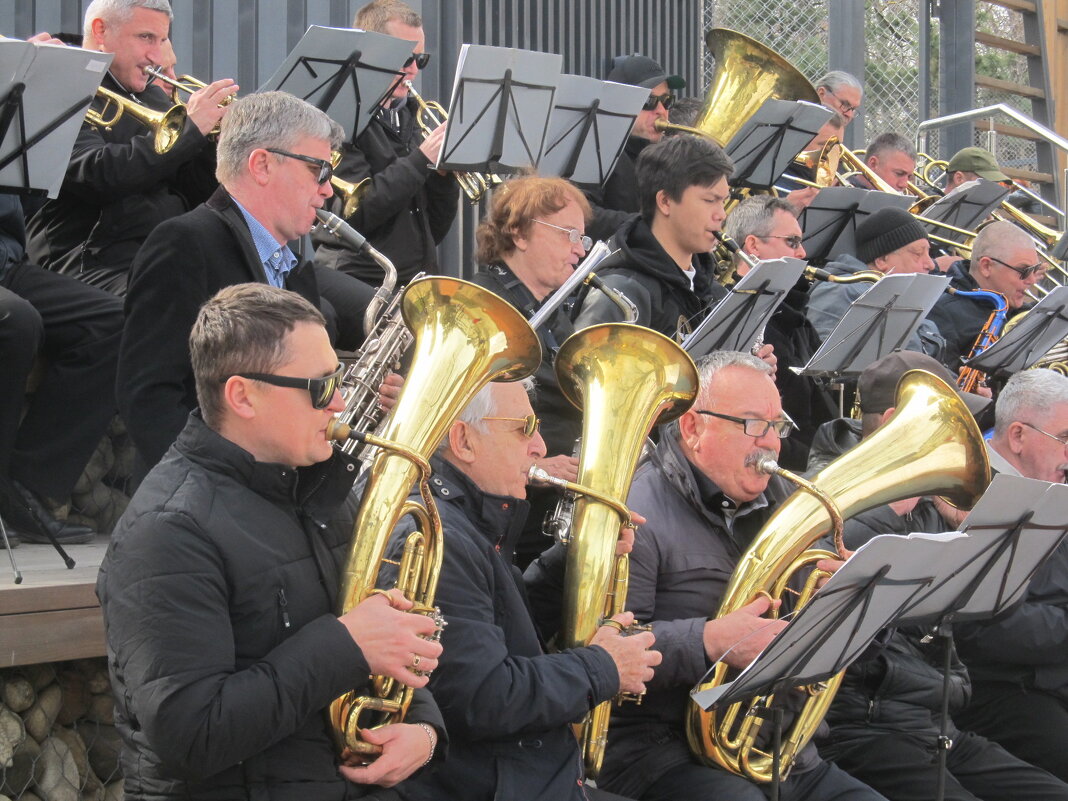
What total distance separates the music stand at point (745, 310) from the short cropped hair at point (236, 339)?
2.48 meters

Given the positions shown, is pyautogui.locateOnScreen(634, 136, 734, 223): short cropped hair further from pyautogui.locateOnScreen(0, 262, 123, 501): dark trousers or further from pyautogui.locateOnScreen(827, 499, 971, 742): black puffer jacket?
pyautogui.locateOnScreen(0, 262, 123, 501): dark trousers

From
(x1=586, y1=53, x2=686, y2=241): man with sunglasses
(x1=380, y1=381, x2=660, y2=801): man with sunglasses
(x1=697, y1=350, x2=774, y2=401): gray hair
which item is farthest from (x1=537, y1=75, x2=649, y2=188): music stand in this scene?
(x1=380, y1=381, x2=660, y2=801): man with sunglasses

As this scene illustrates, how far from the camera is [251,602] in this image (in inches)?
108

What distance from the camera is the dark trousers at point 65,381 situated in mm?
4504

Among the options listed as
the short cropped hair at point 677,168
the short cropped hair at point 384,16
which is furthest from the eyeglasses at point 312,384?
the short cropped hair at point 384,16

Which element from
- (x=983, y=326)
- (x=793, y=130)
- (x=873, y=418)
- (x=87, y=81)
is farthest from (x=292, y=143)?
(x=983, y=326)

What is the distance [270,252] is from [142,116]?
127 centimetres

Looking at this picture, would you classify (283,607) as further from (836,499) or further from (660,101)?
(660,101)

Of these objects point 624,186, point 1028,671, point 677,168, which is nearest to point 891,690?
point 1028,671

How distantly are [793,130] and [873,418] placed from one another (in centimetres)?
276

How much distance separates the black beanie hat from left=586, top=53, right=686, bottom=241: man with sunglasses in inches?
48.4

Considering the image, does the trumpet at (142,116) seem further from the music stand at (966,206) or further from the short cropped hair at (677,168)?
the music stand at (966,206)

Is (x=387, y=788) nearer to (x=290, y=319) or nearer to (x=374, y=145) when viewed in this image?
(x=290, y=319)

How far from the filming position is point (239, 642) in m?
2.75
